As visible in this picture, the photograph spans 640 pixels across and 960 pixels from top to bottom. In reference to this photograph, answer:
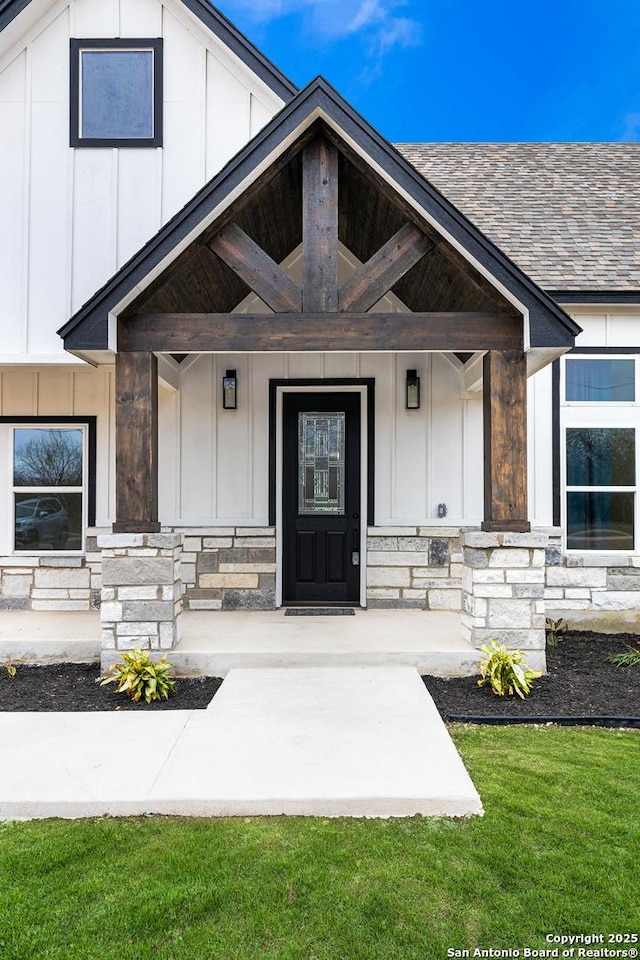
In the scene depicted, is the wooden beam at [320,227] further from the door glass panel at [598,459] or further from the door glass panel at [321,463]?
the door glass panel at [598,459]

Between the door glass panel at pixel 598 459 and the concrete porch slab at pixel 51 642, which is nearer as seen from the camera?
the concrete porch slab at pixel 51 642

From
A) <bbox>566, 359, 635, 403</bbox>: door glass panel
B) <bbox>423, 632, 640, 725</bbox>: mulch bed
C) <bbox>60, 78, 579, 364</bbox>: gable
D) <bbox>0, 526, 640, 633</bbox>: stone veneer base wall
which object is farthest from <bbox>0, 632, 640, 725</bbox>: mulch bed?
<bbox>566, 359, 635, 403</bbox>: door glass panel

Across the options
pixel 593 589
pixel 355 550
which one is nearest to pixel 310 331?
pixel 355 550

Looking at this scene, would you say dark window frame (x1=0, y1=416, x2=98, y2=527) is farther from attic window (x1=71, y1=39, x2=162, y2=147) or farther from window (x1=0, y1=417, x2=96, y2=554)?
attic window (x1=71, y1=39, x2=162, y2=147)

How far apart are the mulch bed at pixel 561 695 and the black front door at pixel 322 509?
6.87 feet

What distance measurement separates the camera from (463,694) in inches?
179

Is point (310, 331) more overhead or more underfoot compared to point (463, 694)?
more overhead

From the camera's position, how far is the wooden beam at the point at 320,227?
4.77 metres

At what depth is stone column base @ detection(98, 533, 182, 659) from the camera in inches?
190

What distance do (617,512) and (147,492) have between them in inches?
195

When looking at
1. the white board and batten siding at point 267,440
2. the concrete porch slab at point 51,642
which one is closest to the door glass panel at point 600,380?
the white board and batten siding at point 267,440

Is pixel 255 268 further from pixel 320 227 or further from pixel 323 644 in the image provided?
pixel 323 644

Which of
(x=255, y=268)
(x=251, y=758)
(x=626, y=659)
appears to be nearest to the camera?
(x=251, y=758)

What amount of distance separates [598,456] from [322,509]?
306 cm
